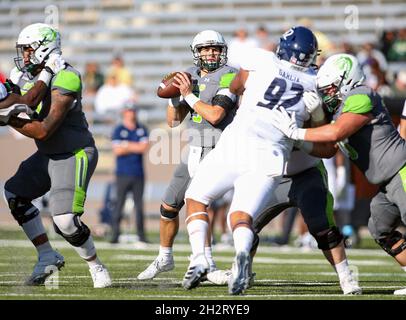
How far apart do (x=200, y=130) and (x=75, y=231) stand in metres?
1.43

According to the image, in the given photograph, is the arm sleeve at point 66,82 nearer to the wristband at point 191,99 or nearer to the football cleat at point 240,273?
the wristband at point 191,99

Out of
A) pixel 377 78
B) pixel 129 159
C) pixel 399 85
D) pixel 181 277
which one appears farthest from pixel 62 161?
pixel 399 85

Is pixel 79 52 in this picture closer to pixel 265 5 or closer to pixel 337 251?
pixel 265 5

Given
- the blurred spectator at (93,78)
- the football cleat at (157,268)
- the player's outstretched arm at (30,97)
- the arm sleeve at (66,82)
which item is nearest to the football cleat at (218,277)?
the football cleat at (157,268)

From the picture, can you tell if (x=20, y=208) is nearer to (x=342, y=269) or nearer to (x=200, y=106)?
(x=200, y=106)

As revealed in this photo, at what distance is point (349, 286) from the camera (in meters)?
6.97

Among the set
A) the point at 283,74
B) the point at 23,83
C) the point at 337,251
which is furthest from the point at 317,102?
the point at 23,83

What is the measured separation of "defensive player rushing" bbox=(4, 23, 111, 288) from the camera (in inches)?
280

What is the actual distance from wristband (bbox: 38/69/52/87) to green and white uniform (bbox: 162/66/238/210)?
4.07 ft

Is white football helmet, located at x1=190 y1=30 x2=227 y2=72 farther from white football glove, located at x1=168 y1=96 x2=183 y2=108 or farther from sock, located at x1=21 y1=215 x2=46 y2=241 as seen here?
sock, located at x1=21 y1=215 x2=46 y2=241

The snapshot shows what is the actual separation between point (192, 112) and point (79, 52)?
39.8ft

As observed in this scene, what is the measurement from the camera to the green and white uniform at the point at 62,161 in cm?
717

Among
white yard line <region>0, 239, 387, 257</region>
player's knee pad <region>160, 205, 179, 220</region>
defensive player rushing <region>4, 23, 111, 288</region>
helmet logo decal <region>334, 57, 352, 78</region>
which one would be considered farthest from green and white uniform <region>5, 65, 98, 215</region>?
white yard line <region>0, 239, 387, 257</region>
